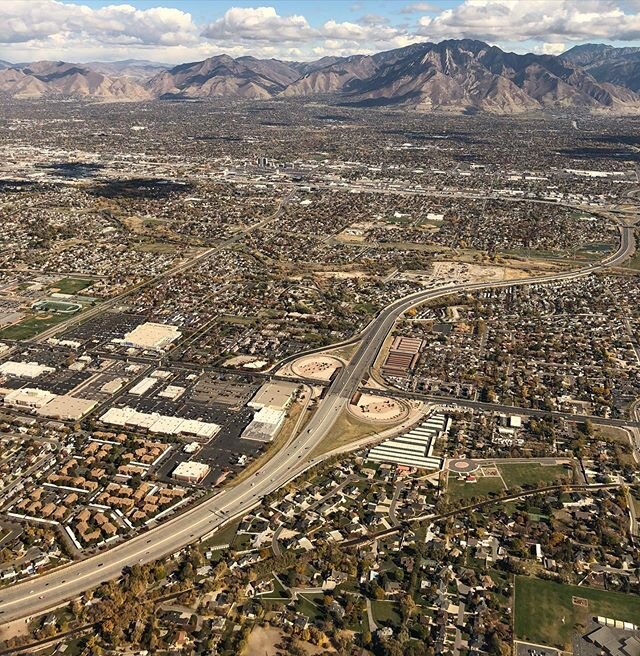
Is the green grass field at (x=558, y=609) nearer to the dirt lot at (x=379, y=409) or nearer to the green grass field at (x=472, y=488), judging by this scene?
the green grass field at (x=472, y=488)

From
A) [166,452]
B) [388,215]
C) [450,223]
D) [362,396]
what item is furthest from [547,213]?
[166,452]

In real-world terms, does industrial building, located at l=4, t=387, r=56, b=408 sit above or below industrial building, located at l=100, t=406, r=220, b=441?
above

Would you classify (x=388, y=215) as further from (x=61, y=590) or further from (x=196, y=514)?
(x=61, y=590)

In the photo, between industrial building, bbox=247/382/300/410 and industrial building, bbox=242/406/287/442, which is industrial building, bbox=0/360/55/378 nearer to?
industrial building, bbox=247/382/300/410

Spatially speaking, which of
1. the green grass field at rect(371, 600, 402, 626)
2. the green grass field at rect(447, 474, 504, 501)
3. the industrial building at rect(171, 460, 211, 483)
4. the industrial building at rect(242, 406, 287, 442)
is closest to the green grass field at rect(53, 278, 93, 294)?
the industrial building at rect(242, 406, 287, 442)

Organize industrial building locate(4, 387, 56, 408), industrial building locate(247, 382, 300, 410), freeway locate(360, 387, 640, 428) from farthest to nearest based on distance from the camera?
industrial building locate(247, 382, 300, 410) → industrial building locate(4, 387, 56, 408) → freeway locate(360, 387, 640, 428)

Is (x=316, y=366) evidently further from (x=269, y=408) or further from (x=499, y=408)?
(x=499, y=408)

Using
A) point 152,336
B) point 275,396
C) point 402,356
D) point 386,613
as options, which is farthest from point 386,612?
point 152,336
